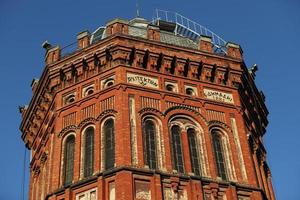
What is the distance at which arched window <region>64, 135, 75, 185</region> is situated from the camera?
28.2 meters

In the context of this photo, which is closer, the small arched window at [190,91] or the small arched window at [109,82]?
the small arched window at [109,82]

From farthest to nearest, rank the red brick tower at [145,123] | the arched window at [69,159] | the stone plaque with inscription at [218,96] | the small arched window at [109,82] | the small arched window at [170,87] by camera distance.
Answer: the stone plaque with inscription at [218,96] → the small arched window at [170,87] → the small arched window at [109,82] → the arched window at [69,159] → the red brick tower at [145,123]

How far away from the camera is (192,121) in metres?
29.8

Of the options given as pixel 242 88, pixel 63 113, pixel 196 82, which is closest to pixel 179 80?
pixel 196 82

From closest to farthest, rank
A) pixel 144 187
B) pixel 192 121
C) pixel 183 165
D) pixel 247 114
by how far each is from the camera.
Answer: pixel 144 187
pixel 183 165
pixel 192 121
pixel 247 114

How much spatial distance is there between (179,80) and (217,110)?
2293 millimetres

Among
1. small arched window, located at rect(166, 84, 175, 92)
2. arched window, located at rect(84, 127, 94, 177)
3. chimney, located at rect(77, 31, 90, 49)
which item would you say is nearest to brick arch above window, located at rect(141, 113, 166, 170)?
small arched window, located at rect(166, 84, 175, 92)

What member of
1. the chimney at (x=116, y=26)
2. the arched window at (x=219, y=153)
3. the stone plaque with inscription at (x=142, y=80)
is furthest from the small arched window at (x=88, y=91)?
the arched window at (x=219, y=153)

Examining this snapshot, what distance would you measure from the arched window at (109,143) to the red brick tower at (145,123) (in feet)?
0.17

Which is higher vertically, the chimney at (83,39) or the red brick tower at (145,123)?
the chimney at (83,39)

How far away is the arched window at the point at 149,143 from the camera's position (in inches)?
1075

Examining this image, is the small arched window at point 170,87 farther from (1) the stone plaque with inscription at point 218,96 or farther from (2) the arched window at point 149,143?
(2) the arched window at point 149,143

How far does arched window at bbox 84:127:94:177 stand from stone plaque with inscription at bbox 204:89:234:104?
5801 mm

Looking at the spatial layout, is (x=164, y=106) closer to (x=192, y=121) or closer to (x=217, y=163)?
(x=192, y=121)
